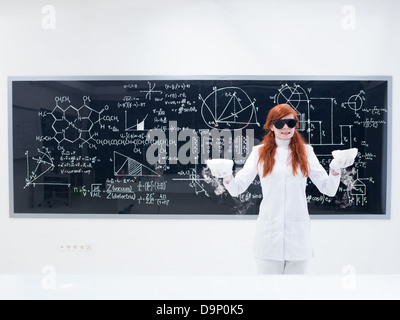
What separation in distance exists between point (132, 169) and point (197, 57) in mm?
938

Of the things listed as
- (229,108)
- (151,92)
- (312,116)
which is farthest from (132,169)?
(312,116)

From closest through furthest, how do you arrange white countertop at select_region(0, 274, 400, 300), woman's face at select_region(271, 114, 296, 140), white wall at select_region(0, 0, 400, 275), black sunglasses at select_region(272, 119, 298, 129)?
white countertop at select_region(0, 274, 400, 300), black sunglasses at select_region(272, 119, 298, 129), woman's face at select_region(271, 114, 296, 140), white wall at select_region(0, 0, 400, 275)

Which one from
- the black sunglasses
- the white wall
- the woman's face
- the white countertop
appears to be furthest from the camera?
the white wall

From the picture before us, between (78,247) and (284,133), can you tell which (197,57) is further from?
(78,247)

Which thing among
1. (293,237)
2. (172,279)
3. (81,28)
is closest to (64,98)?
(81,28)

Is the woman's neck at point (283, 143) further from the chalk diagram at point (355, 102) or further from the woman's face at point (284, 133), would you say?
the chalk diagram at point (355, 102)

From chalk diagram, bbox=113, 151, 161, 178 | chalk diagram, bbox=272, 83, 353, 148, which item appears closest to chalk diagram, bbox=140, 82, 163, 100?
chalk diagram, bbox=113, 151, 161, 178

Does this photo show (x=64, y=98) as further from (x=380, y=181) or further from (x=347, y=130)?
(x=380, y=181)

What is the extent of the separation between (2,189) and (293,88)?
2275 mm

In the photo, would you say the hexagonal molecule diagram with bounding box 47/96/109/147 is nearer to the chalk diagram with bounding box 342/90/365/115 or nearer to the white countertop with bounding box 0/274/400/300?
the chalk diagram with bounding box 342/90/365/115

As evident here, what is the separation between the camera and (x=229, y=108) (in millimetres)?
2424

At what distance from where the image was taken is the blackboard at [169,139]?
2.41 metres

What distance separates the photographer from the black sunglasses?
1.68 meters

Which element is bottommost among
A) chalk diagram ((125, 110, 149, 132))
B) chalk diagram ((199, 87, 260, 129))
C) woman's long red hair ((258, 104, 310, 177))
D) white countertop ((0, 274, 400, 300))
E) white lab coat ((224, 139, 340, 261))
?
white lab coat ((224, 139, 340, 261))
